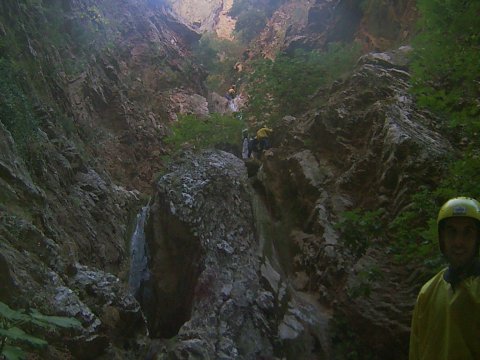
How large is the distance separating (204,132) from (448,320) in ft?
39.3

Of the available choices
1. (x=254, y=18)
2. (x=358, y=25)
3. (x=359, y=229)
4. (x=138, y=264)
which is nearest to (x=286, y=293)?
(x=359, y=229)

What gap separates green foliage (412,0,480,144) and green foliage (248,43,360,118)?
28.2 feet

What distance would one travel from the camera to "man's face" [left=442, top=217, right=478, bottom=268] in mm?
2824

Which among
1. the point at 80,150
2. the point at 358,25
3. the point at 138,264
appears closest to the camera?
the point at 138,264

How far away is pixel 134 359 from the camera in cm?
689

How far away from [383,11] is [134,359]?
1619 centimetres

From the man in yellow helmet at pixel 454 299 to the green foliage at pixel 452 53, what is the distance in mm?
2726

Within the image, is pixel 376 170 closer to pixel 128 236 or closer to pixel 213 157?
pixel 213 157

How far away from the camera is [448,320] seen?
2.74m

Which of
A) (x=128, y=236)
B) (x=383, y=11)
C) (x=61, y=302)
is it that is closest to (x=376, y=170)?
(x=61, y=302)

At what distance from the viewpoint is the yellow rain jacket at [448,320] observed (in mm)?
2658

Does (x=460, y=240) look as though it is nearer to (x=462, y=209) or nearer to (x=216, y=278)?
(x=462, y=209)

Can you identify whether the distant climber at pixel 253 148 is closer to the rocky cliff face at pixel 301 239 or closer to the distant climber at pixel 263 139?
the distant climber at pixel 263 139

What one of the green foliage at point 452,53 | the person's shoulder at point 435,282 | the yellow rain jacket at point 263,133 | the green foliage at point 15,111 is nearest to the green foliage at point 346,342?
the green foliage at point 452,53
